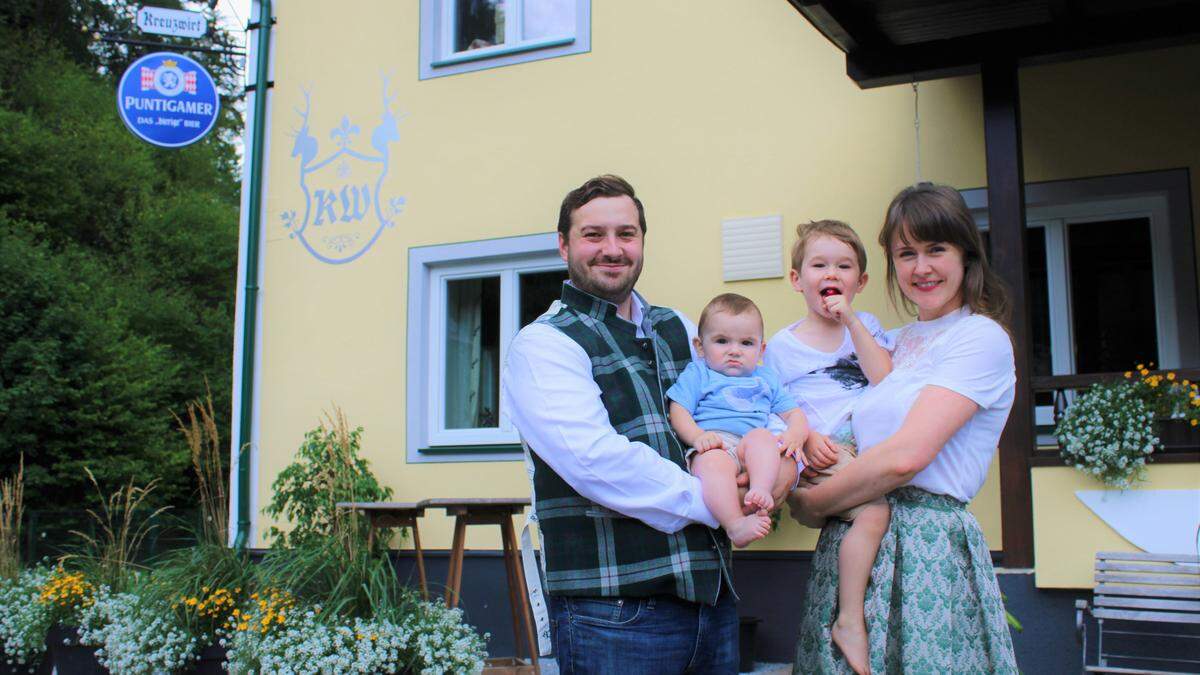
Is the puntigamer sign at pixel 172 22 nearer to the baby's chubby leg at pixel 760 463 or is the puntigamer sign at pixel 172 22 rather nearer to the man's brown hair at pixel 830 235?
the man's brown hair at pixel 830 235

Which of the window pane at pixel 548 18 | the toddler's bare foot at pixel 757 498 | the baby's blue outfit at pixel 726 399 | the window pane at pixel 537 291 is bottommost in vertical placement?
the toddler's bare foot at pixel 757 498

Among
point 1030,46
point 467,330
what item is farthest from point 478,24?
point 1030,46

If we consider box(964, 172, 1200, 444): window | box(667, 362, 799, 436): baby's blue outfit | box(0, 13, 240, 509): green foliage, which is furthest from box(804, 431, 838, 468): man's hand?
box(0, 13, 240, 509): green foliage

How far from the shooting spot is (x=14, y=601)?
646cm

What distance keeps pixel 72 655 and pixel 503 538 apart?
2.30 metres

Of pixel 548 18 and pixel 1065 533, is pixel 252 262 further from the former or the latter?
pixel 1065 533

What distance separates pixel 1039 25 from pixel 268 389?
510cm

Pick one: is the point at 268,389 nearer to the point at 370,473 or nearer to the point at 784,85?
the point at 370,473

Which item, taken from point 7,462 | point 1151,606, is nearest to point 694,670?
point 1151,606

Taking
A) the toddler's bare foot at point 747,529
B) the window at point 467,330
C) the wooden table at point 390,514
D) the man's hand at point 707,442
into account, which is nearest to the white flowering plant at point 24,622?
the wooden table at point 390,514

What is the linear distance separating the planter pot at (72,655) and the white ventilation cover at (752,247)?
381 cm

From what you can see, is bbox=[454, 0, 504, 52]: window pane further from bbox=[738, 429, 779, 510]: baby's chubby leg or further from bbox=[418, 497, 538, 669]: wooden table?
bbox=[738, 429, 779, 510]: baby's chubby leg

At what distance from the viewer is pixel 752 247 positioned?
6.23 metres

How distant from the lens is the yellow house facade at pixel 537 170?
564cm
